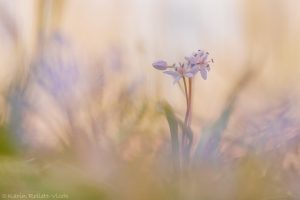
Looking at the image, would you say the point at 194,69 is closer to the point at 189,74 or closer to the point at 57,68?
the point at 189,74

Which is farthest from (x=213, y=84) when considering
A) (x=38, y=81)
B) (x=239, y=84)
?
(x=38, y=81)

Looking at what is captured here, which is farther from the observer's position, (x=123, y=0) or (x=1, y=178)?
(x=123, y=0)

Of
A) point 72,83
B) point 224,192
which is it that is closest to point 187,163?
point 224,192

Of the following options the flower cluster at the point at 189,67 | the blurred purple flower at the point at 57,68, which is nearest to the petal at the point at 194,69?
the flower cluster at the point at 189,67

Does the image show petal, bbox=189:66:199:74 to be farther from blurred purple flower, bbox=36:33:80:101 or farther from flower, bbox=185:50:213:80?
blurred purple flower, bbox=36:33:80:101

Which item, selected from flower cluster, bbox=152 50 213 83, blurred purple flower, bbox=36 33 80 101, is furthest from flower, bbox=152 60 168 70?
blurred purple flower, bbox=36 33 80 101

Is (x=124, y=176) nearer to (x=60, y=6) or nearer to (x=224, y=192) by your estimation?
(x=224, y=192)

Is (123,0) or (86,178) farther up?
(123,0)

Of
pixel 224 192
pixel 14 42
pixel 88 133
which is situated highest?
pixel 14 42
